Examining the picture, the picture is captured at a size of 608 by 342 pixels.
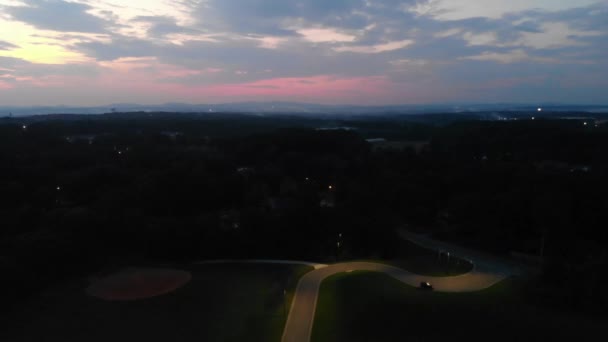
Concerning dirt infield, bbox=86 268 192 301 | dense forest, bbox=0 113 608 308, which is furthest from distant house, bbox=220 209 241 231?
dirt infield, bbox=86 268 192 301

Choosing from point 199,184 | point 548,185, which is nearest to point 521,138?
point 548,185

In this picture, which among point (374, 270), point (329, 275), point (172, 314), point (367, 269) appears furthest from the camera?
point (367, 269)

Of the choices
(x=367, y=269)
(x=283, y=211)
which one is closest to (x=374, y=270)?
(x=367, y=269)

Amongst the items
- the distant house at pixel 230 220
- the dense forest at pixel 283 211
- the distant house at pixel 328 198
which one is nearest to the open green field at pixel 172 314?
the dense forest at pixel 283 211

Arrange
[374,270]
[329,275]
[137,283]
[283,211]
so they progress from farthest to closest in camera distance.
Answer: [283,211], [374,270], [329,275], [137,283]

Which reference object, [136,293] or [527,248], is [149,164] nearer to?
[136,293]

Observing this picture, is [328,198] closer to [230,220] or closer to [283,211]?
[283,211]

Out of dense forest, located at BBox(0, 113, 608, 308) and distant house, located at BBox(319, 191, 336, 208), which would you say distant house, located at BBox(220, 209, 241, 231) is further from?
distant house, located at BBox(319, 191, 336, 208)
